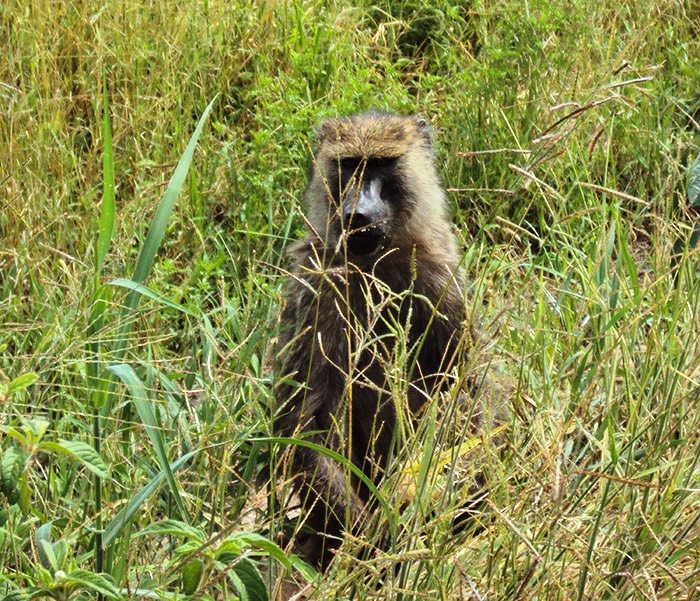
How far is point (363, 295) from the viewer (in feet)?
12.9

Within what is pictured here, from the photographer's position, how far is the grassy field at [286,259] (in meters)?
2.79

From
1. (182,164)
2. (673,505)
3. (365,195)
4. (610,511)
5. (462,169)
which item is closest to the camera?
(610,511)

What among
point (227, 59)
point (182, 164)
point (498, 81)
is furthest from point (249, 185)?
point (182, 164)

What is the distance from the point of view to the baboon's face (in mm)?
3773

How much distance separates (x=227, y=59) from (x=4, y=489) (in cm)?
364

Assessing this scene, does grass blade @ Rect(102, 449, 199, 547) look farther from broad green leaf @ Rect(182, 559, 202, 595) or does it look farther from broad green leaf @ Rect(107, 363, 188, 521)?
broad green leaf @ Rect(182, 559, 202, 595)

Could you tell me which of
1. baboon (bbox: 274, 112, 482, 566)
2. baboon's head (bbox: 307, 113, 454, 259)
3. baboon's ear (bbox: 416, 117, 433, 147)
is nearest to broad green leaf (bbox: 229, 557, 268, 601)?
baboon (bbox: 274, 112, 482, 566)

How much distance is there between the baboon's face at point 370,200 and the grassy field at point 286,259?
278 mm

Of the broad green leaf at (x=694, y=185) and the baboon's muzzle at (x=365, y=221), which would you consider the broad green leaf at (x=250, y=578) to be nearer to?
the baboon's muzzle at (x=365, y=221)

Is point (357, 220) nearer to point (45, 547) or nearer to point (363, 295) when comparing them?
point (363, 295)

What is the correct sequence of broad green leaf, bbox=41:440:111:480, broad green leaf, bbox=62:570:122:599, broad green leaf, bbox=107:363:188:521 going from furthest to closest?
broad green leaf, bbox=107:363:188:521 < broad green leaf, bbox=41:440:111:480 < broad green leaf, bbox=62:570:122:599

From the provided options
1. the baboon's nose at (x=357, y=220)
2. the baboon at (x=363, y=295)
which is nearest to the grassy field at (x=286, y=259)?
the baboon at (x=363, y=295)

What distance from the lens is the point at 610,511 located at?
2656 millimetres

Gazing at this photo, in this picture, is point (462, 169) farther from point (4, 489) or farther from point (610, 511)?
point (4, 489)
